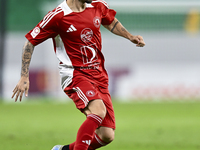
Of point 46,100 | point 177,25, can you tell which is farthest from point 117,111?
point 177,25

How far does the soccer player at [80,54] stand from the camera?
5340 millimetres

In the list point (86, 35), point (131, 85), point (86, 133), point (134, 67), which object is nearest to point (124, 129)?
point (86, 35)

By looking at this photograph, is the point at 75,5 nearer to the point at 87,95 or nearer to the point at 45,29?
the point at 45,29

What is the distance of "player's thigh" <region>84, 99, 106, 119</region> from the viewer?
17.0 ft

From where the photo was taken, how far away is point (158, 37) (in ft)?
70.2

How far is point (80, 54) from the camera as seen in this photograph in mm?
5609

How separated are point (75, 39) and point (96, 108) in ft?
3.02

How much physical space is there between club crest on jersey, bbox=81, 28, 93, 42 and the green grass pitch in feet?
7.61

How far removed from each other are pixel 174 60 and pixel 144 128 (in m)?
9.98

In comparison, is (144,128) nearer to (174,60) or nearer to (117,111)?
(117,111)

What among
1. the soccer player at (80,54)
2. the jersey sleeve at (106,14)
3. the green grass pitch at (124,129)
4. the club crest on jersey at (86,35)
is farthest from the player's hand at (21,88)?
the green grass pitch at (124,129)

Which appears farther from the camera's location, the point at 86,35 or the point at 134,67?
the point at 134,67

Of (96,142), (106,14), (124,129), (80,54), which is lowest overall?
(124,129)

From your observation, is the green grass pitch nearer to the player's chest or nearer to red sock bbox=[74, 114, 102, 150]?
red sock bbox=[74, 114, 102, 150]
